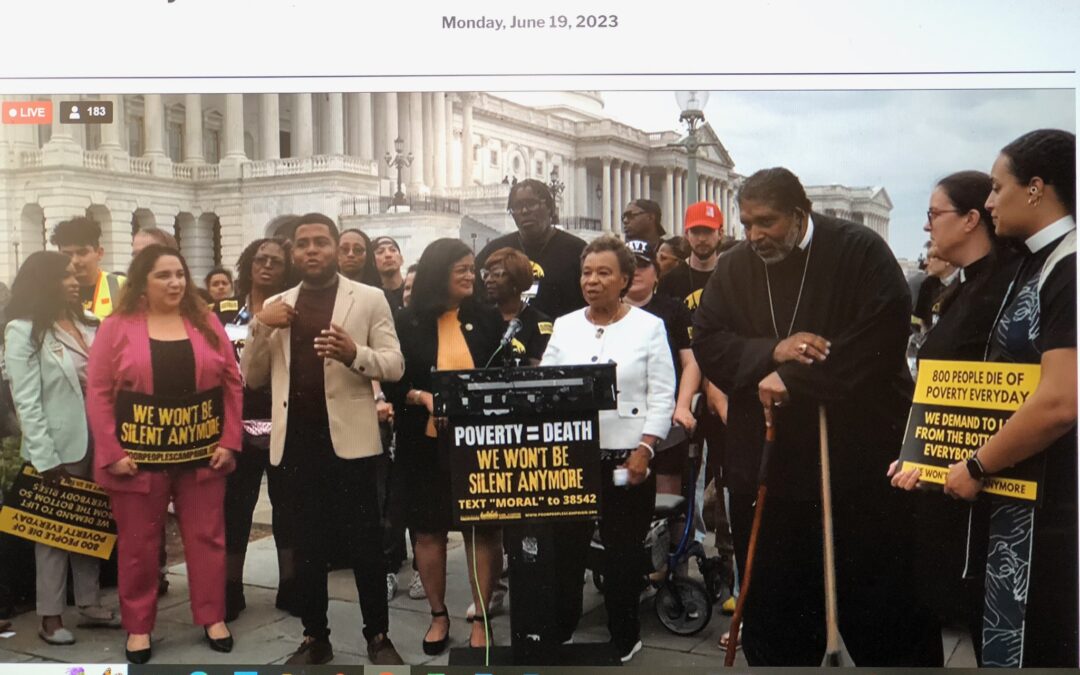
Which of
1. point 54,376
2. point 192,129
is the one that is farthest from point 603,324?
point 54,376

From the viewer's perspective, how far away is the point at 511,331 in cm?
337

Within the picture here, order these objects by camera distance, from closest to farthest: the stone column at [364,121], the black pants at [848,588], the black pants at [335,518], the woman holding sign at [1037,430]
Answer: the woman holding sign at [1037,430] < the stone column at [364,121] < the black pants at [848,588] < the black pants at [335,518]

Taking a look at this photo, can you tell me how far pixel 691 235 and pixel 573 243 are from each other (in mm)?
333

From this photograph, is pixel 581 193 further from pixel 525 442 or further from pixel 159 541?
pixel 159 541

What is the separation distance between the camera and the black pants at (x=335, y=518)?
133 inches

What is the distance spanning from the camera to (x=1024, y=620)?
122 inches

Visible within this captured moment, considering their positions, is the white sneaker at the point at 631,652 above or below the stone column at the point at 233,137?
below

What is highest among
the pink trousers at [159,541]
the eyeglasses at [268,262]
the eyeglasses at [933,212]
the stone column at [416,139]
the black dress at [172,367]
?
the stone column at [416,139]

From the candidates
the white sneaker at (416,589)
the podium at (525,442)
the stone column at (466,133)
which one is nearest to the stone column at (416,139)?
the stone column at (466,133)

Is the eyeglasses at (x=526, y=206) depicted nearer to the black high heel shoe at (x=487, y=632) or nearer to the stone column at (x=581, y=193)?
the stone column at (x=581, y=193)

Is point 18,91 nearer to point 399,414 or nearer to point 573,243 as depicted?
point 399,414

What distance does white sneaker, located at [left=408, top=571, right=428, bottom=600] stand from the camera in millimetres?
3422

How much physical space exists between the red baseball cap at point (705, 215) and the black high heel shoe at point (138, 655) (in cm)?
189

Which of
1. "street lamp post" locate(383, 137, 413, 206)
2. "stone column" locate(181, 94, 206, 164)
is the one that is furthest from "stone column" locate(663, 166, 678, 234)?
"stone column" locate(181, 94, 206, 164)
